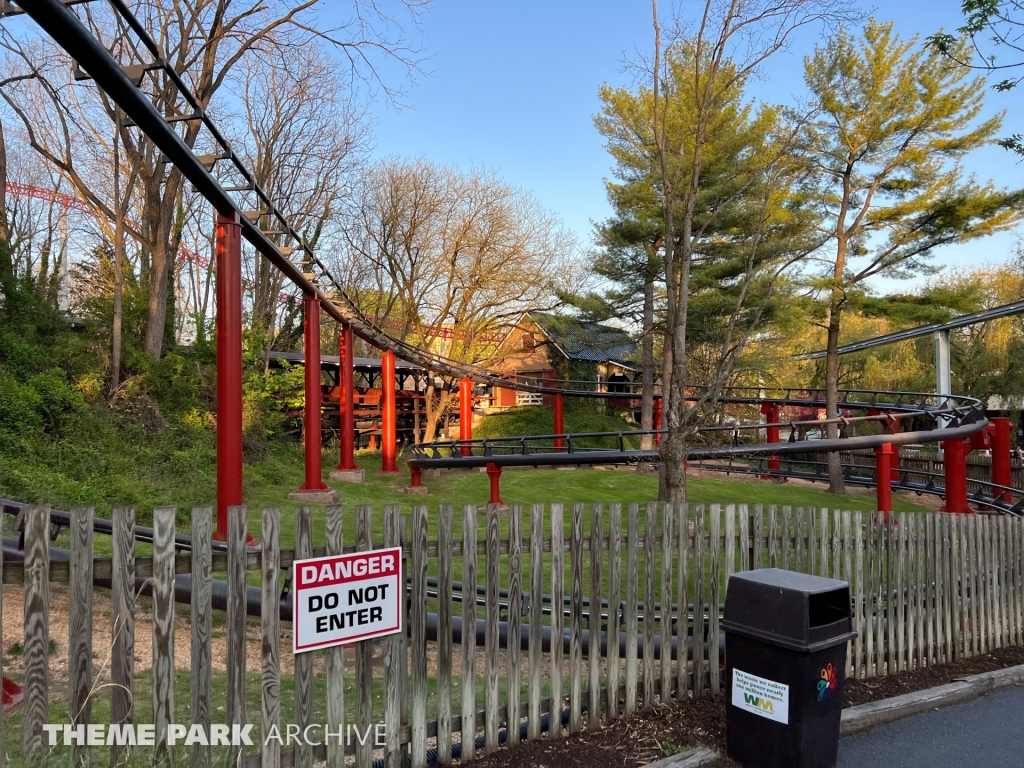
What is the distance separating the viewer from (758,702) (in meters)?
3.86

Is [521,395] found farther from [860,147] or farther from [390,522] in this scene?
[390,522]

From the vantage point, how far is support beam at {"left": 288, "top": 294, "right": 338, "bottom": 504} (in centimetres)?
1351

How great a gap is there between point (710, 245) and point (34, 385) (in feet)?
62.1

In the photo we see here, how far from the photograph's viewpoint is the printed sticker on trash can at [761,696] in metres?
3.75

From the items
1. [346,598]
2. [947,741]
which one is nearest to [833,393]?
[947,741]

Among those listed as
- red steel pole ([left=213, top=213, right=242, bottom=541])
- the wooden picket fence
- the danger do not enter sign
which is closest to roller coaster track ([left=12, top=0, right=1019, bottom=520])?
red steel pole ([left=213, top=213, right=242, bottom=541])

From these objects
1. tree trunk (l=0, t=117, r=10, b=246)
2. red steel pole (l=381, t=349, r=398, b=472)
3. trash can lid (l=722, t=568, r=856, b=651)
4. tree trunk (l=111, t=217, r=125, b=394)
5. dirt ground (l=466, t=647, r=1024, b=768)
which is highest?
tree trunk (l=0, t=117, r=10, b=246)

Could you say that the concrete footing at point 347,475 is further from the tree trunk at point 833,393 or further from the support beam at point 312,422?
the tree trunk at point 833,393

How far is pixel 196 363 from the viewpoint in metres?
17.5

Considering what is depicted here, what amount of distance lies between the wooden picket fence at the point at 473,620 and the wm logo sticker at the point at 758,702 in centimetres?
61

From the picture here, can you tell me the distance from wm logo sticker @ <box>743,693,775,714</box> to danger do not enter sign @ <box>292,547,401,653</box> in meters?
1.97

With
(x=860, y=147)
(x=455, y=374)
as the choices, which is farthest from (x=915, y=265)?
(x=455, y=374)

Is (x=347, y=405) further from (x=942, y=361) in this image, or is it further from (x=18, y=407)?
(x=942, y=361)

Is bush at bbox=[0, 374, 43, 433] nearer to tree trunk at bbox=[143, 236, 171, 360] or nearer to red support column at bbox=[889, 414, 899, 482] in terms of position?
tree trunk at bbox=[143, 236, 171, 360]
